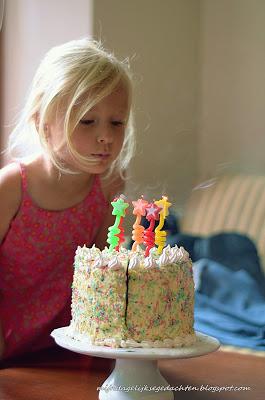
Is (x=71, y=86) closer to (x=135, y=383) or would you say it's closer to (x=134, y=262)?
(x=134, y=262)

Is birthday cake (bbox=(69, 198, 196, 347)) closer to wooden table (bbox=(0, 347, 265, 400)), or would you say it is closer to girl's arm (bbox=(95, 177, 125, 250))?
wooden table (bbox=(0, 347, 265, 400))

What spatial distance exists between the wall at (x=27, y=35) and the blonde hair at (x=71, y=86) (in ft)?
2.11

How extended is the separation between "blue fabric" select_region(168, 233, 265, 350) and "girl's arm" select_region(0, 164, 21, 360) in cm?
58

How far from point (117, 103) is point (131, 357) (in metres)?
0.55

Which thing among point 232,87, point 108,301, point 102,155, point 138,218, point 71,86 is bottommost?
point 108,301

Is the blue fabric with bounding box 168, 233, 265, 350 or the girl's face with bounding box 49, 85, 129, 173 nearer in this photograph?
the girl's face with bounding box 49, 85, 129, 173

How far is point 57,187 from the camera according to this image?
1.53 metres

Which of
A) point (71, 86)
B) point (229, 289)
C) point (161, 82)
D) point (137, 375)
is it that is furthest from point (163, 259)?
point (161, 82)

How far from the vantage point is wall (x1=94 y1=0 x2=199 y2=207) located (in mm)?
2268

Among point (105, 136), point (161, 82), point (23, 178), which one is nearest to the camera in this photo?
point (105, 136)

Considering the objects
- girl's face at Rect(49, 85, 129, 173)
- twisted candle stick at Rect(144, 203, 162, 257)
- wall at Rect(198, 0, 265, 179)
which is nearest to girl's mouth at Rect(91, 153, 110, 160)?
girl's face at Rect(49, 85, 129, 173)

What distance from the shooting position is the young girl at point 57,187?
142 cm

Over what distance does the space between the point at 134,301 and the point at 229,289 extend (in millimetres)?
970

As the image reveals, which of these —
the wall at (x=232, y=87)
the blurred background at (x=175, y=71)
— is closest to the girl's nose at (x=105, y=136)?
the blurred background at (x=175, y=71)
